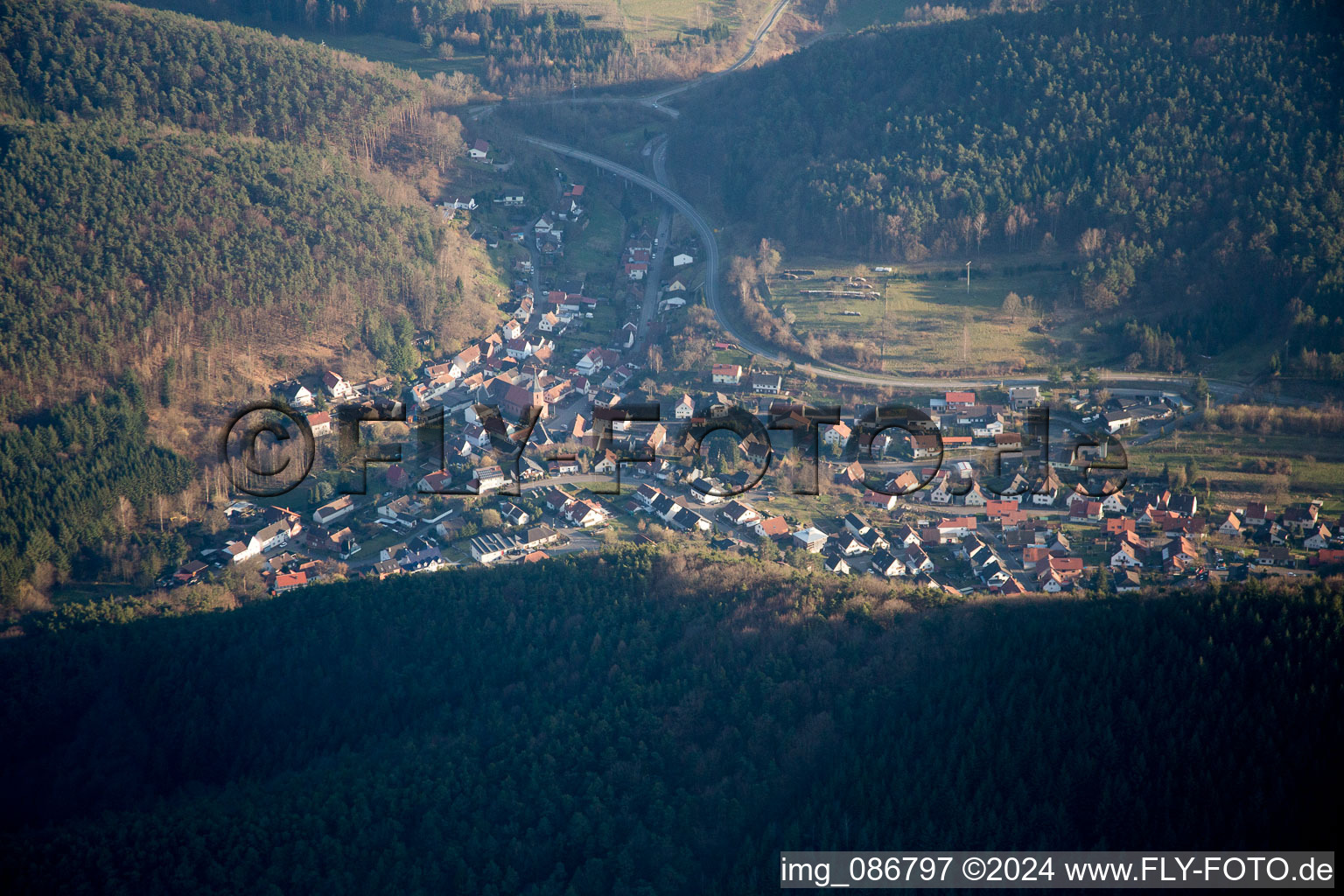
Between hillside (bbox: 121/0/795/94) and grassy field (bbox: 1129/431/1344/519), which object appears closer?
grassy field (bbox: 1129/431/1344/519)

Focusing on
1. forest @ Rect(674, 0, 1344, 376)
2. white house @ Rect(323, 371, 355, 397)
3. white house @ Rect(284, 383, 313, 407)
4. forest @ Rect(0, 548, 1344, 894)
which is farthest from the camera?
forest @ Rect(674, 0, 1344, 376)

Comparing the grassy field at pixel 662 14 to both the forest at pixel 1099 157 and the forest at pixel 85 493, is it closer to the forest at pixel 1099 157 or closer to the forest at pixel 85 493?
the forest at pixel 1099 157

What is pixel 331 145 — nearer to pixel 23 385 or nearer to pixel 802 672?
pixel 23 385

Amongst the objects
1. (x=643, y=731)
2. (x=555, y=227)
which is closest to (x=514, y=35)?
(x=555, y=227)

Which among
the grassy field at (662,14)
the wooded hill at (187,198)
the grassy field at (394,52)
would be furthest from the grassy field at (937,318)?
the grassy field at (662,14)

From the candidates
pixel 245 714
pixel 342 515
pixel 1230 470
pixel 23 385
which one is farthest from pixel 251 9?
pixel 1230 470

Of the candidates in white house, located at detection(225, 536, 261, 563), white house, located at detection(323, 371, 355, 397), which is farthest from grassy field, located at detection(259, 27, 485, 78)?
white house, located at detection(225, 536, 261, 563)

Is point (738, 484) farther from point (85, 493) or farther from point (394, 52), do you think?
point (394, 52)

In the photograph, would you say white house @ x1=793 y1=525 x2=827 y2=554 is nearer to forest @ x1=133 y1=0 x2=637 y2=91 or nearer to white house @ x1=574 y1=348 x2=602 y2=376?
white house @ x1=574 y1=348 x2=602 y2=376
